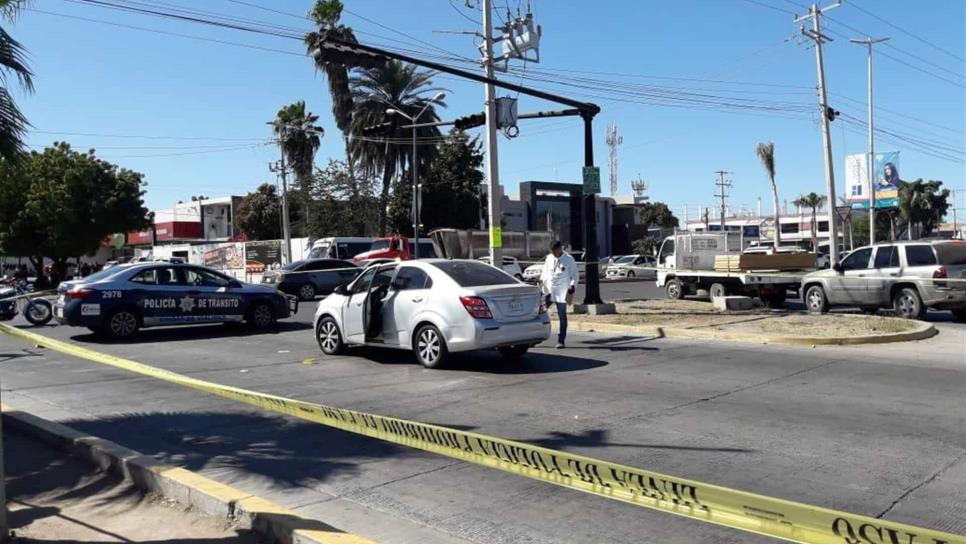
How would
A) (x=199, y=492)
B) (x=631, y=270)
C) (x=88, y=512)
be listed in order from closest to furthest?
(x=199, y=492)
(x=88, y=512)
(x=631, y=270)

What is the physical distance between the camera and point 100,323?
15141 millimetres

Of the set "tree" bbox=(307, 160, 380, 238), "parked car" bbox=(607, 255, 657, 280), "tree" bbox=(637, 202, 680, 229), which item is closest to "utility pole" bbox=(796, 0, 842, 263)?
"parked car" bbox=(607, 255, 657, 280)

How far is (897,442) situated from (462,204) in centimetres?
5118

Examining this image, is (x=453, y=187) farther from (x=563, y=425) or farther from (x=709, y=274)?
(x=563, y=425)

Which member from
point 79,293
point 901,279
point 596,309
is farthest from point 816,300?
point 79,293

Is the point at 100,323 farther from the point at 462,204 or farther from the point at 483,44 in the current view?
the point at 462,204

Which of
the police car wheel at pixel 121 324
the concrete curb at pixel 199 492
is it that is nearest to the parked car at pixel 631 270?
the police car wheel at pixel 121 324

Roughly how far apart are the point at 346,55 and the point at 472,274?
6733 mm

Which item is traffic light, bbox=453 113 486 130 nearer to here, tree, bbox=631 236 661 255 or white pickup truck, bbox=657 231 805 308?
white pickup truck, bbox=657 231 805 308

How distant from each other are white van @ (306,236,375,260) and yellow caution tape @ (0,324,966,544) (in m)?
30.2

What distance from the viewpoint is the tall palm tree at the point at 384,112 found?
5059 cm

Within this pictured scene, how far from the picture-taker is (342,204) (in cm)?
→ 5406

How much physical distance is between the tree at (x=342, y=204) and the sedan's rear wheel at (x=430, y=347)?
142 ft

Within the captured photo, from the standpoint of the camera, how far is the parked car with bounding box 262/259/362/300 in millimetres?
27953
